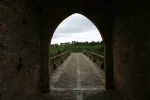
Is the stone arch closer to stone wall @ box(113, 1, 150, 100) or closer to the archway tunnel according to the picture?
the archway tunnel

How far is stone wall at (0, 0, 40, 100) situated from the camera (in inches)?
119

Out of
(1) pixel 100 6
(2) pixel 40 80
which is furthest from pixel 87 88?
(1) pixel 100 6

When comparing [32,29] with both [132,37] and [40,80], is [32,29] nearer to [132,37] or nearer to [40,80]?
[40,80]

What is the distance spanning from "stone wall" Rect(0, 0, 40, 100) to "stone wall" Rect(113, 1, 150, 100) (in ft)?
7.43

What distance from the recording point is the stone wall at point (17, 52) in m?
3.01

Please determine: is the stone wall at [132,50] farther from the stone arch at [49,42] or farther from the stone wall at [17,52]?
the stone wall at [17,52]

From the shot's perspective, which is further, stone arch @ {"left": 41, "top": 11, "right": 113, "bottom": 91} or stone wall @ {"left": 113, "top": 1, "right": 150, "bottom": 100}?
stone arch @ {"left": 41, "top": 11, "right": 113, "bottom": 91}

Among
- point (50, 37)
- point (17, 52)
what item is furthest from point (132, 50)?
point (50, 37)

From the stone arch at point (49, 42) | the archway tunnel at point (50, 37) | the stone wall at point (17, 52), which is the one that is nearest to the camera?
the stone wall at point (17, 52)

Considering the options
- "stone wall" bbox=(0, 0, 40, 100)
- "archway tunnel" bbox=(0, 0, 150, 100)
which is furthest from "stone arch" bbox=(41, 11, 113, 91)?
"stone wall" bbox=(0, 0, 40, 100)

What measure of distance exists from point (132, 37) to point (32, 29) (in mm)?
2431

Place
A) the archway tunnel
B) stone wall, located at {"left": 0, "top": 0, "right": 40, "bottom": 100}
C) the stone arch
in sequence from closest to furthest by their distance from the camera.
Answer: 1. stone wall, located at {"left": 0, "top": 0, "right": 40, "bottom": 100}
2. the archway tunnel
3. the stone arch

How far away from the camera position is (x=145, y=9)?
330 centimetres

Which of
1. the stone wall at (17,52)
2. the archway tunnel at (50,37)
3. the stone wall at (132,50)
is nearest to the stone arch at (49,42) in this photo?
the archway tunnel at (50,37)
